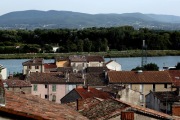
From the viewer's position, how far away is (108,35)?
128875 millimetres

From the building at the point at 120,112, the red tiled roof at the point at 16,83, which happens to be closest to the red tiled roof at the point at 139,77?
the red tiled roof at the point at 16,83

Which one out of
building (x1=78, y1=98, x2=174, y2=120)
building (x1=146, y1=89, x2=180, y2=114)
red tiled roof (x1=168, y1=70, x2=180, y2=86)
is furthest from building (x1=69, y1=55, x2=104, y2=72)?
building (x1=78, y1=98, x2=174, y2=120)

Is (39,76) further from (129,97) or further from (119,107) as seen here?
(119,107)

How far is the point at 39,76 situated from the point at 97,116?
91.3ft

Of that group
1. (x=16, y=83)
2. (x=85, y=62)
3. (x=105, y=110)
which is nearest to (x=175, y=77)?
(x=16, y=83)

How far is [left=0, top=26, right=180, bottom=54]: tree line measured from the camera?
4540 inches

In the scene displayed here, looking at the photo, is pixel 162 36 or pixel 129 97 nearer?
pixel 129 97

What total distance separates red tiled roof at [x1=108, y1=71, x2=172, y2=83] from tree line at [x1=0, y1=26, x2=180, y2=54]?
70800 millimetres

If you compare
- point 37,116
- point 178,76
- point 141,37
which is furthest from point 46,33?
point 37,116

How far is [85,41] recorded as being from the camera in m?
119

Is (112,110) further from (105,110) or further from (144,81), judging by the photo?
(144,81)

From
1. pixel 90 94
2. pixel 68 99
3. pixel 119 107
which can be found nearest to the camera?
pixel 119 107

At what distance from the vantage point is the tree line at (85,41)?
11531 cm

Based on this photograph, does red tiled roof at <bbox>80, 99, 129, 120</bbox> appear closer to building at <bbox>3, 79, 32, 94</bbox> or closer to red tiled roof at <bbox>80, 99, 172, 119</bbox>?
red tiled roof at <bbox>80, 99, 172, 119</bbox>
